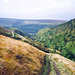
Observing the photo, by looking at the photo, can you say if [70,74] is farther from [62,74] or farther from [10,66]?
[10,66]

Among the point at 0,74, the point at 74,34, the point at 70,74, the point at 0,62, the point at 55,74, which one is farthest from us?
the point at 74,34

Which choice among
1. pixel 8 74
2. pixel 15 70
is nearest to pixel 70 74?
pixel 15 70

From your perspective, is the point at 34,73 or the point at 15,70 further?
the point at 34,73

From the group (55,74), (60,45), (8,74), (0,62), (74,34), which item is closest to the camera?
(8,74)

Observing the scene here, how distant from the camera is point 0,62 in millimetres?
21641

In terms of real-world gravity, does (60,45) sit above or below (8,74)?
below

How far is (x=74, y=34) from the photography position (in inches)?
7367

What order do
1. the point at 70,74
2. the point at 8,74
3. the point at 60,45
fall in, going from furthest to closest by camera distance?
the point at 60,45 → the point at 70,74 → the point at 8,74

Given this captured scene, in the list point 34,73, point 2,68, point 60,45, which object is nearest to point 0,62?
point 2,68

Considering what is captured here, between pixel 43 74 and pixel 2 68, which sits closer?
pixel 2 68

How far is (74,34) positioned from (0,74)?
197542 mm

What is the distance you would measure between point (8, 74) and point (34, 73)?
335 inches

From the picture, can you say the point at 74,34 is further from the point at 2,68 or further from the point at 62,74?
the point at 2,68


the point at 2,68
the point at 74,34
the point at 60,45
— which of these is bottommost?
the point at 60,45
